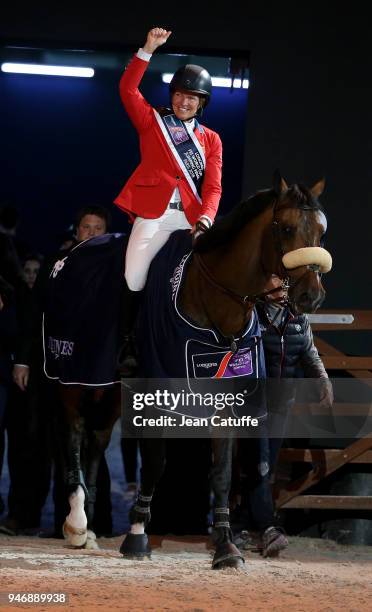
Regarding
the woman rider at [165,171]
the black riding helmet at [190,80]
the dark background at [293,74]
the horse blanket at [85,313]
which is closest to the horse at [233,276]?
the woman rider at [165,171]

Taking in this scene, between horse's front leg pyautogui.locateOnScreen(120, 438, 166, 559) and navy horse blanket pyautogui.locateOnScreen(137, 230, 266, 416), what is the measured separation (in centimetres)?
37

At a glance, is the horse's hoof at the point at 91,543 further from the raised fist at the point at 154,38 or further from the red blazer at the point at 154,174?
the raised fist at the point at 154,38

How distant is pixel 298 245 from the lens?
4664mm

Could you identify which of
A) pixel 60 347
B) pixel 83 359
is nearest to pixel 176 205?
pixel 83 359

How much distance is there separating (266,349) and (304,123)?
1823mm

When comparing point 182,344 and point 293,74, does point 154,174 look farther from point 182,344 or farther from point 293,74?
point 293,74

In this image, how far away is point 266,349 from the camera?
596 centimetres

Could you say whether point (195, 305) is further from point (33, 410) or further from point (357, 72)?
point (357, 72)

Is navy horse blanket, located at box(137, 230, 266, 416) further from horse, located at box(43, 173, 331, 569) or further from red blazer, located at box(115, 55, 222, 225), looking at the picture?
red blazer, located at box(115, 55, 222, 225)

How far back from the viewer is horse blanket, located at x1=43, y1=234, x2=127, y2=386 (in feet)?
18.0

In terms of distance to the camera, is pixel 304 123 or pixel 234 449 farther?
pixel 304 123

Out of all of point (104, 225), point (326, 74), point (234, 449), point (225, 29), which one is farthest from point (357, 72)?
point (234, 449)

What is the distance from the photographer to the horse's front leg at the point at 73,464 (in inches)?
219

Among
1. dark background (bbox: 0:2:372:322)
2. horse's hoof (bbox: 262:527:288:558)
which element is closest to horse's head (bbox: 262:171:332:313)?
horse's hoof (bbox: 262:527:288:558)
